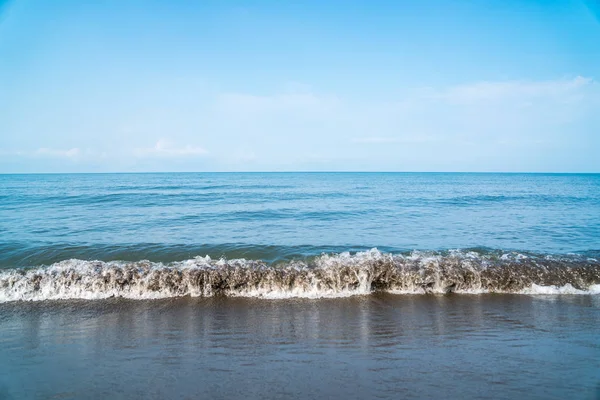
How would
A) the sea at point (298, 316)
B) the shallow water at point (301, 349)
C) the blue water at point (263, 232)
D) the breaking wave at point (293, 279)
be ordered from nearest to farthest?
the shallow water at point (301, 349) < the sea at point (298, 316) < the breaking wave at point (293, 279) < the blue water at point (263, 232)

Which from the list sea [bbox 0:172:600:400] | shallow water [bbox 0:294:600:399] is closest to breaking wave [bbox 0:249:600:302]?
sea [bbox 0:172:600:400]

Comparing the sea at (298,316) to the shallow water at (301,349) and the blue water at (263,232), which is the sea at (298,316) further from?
the blue water at (263,232)

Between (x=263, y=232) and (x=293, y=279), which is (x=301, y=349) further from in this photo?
(x=263, y=232)

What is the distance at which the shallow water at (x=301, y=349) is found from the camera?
4.21 m

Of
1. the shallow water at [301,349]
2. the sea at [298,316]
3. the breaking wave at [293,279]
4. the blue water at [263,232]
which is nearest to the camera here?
the shallow water at [301,349]

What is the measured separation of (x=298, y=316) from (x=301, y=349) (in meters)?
1.37

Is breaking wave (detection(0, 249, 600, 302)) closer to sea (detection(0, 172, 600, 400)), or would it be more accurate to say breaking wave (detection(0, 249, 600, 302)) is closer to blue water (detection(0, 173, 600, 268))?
sea (detection(0, 172, 600, 400))

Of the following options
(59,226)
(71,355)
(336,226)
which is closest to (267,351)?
(71,355)

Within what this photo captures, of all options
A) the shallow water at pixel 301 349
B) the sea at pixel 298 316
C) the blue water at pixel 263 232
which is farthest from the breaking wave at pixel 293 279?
the blue water at pixel 263 232

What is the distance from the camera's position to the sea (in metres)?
4.34

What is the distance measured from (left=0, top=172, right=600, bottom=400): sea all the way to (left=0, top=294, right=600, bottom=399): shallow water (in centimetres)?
3

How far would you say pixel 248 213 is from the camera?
1978 centimetres

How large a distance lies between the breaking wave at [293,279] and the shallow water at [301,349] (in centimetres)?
60

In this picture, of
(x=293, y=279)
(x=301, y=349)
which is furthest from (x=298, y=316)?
(x=293, y=279)
